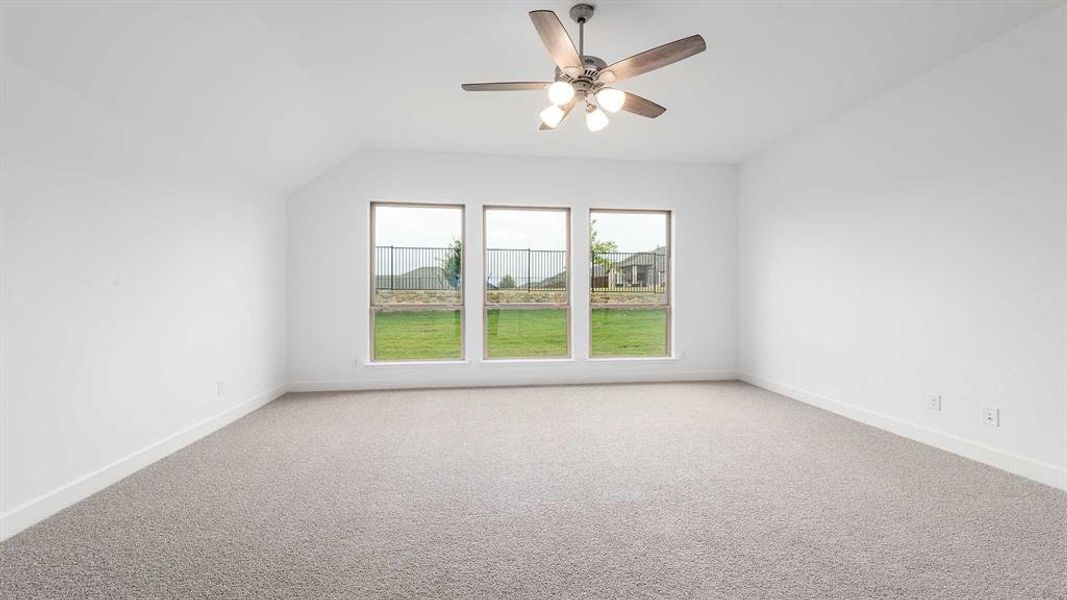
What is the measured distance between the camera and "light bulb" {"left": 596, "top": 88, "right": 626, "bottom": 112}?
2.55 meters

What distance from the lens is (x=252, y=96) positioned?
3.11 meters

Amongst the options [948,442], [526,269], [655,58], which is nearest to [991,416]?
[948,442]

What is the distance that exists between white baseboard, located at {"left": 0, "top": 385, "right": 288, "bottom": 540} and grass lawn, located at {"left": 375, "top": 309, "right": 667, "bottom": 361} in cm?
174

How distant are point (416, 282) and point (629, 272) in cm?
256

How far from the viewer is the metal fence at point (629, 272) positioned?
556cm

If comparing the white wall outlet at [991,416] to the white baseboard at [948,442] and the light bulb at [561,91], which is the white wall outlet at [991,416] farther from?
the light bulb at [561,91]

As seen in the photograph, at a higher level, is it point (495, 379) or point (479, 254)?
point (479, 254)

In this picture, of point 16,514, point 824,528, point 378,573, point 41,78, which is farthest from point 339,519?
point 41,78

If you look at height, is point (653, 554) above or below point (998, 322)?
below

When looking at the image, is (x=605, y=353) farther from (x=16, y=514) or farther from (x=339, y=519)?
(x=16, y=514)

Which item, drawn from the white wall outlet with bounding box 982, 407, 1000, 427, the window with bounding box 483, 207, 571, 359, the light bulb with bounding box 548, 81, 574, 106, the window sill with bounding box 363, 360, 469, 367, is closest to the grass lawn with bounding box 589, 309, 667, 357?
the window with bounding box 483, 207, 571, 359

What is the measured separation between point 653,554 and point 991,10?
342 cm

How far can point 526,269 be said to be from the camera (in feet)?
17.8

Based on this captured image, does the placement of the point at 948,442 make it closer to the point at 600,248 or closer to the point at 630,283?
the point at 630,283
